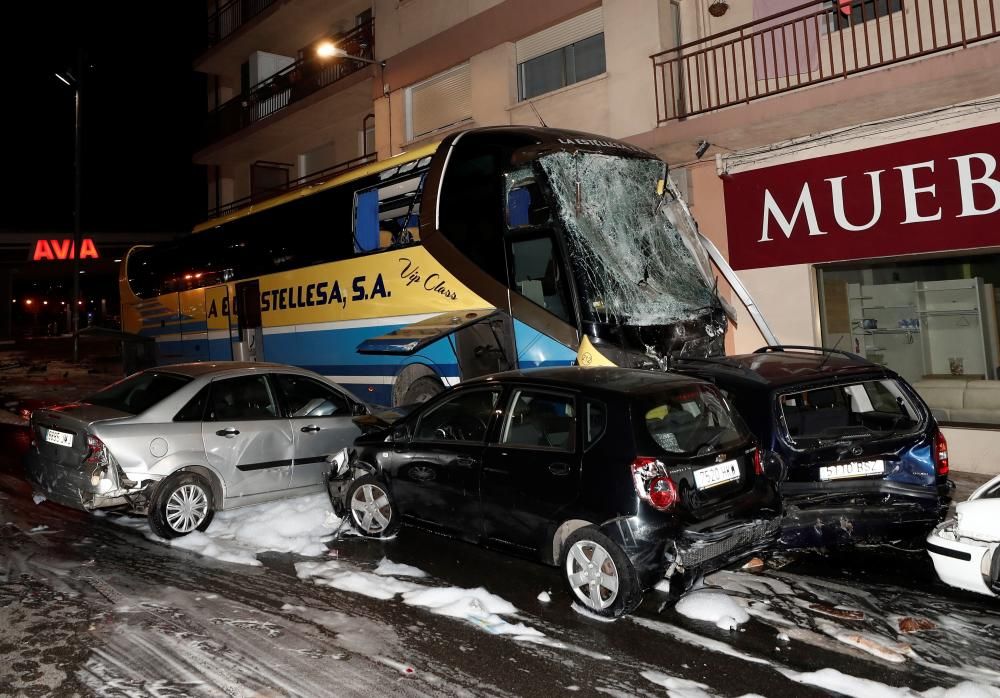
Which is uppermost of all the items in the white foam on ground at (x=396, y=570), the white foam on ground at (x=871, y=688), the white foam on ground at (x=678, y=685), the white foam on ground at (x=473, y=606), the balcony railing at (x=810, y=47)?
the balcony railing at (x=810, y=47)

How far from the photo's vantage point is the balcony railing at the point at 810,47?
361 inches

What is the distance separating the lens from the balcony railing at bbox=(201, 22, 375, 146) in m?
18.6

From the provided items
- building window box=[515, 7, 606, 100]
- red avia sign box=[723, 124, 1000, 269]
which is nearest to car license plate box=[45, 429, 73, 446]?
red avia sign box=[723, 124, 1000, 269]

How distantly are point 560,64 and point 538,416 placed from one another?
34.2ft

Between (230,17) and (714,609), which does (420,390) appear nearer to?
(714,609)

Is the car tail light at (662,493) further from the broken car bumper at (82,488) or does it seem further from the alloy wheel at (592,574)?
the broken car bumper at (82,488)

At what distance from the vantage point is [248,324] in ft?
39.4

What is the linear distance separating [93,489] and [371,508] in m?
2.29

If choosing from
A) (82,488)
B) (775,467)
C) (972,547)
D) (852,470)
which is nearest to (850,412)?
(852,470)

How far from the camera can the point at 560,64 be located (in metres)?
13.8

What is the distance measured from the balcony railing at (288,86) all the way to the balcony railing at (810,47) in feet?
29.6

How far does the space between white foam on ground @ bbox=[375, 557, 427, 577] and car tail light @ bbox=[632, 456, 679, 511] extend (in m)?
1.89

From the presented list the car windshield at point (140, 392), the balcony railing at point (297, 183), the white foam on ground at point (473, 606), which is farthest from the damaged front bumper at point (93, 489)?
the balcony railing at point (297, 183)

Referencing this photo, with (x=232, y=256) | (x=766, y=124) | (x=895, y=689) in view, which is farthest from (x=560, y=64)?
(x=895, y=689)
